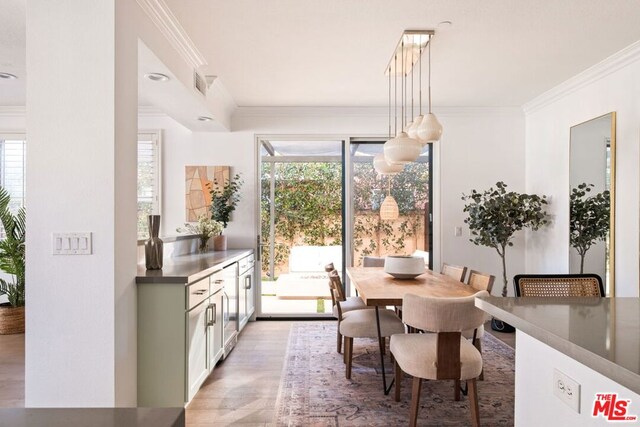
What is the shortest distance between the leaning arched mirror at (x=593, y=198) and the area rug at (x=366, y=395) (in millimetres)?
1124

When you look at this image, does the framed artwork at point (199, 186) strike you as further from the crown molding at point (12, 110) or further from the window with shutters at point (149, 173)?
the crown molding at point (12, 110)

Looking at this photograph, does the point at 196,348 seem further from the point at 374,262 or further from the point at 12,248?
the point at 12,248

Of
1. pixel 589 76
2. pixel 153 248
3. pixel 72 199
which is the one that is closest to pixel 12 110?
pixel 153 248

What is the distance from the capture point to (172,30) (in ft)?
8.98

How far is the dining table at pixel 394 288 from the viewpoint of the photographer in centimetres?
239

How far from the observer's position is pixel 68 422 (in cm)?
61

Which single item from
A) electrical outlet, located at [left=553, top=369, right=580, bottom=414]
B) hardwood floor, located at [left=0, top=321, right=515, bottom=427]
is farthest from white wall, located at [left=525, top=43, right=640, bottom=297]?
electrical outlet, located at [left=553, top=369, right=580, bottom=414]

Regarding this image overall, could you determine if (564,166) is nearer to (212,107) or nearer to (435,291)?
(435,291)

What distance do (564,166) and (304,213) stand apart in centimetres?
293

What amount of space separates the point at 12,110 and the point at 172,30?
327 cm

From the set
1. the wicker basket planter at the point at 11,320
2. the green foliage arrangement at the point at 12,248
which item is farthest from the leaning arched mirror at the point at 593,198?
the wicker basket planter at the point at 11,320

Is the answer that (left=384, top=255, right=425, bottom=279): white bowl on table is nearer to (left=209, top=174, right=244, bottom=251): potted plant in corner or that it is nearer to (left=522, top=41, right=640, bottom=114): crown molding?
(left=209, top=174, right=244, bottom=251): potted plant in corner

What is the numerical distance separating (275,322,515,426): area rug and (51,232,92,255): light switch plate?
4.84 feet

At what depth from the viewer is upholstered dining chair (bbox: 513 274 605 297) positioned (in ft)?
5.48
